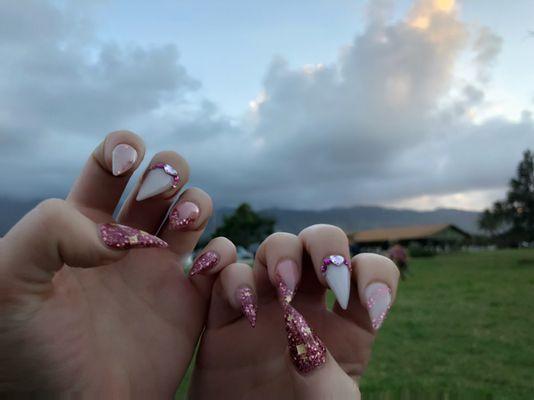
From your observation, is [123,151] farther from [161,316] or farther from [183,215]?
[161,316]

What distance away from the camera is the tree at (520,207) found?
1408 inches

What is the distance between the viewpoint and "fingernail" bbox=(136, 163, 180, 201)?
1462mm

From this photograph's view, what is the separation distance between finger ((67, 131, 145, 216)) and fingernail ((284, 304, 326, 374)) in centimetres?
62

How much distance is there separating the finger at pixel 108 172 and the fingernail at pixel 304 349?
620 millimetres

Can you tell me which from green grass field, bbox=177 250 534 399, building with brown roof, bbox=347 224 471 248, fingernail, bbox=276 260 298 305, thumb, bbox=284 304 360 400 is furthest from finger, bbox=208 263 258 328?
building with brown roof, bbox=347 224 471 248

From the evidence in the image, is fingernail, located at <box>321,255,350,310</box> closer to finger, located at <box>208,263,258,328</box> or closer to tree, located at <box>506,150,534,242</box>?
finger, located at <box>208,263,258,328</box>

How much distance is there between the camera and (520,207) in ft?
119

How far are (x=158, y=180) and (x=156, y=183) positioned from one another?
0.03 ft

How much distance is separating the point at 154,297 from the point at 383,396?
115cm

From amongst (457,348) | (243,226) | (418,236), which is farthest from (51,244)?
(418,236)

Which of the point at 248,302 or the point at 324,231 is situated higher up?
the point at 324,231

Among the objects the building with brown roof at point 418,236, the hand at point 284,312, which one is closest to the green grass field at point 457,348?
the hand at point 284,312

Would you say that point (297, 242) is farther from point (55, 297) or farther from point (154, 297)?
point (55, 297)

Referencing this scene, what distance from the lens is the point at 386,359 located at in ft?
23.9
